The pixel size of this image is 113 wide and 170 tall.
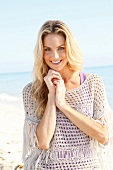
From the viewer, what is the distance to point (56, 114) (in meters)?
3.23

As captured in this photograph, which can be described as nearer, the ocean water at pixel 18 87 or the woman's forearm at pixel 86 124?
the woman's forearm at pixel 86 124

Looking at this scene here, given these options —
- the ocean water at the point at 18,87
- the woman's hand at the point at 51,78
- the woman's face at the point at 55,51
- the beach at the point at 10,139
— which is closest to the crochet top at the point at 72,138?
the woman's hand at the point at 51,78

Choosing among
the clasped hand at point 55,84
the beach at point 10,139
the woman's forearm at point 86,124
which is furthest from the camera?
the beach at point 10,139

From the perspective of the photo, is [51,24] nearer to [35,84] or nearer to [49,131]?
[35,84]

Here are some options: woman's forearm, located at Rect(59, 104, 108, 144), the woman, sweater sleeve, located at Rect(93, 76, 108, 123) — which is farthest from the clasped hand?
sweater sleeve, located at Rect(93, 76, 108, 123)

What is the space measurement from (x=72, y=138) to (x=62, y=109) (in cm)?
26

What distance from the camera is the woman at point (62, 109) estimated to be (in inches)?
123

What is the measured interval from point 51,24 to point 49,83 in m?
0.46

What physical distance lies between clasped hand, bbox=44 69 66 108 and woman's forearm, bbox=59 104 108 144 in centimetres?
11

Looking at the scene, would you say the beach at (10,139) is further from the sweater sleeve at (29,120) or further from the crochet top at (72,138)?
the crochet top at (72,138)

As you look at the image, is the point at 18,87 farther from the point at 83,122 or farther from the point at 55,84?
the point at 83,122

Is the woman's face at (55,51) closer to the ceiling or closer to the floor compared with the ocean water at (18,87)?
closer to the ceiling

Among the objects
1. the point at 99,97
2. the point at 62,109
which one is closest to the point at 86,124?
the point at 62,109

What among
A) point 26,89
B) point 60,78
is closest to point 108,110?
point 60,78
